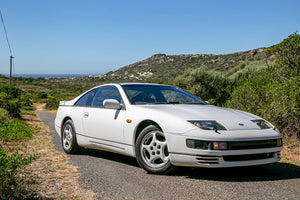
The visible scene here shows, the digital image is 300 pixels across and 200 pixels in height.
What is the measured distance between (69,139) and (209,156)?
11.6 feet

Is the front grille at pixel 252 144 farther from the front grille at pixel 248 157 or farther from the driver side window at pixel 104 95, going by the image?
the driver side window at pixel 104 95

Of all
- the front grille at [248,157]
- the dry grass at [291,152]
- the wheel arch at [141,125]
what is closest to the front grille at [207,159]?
the front grille at [248,157]

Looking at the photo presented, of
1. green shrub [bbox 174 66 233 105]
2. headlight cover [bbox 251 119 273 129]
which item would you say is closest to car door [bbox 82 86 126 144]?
headlight cover [bbox 251 119 273 129]

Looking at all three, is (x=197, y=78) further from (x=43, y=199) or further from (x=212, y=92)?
(x=43, y=199)

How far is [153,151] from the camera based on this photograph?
4.77m

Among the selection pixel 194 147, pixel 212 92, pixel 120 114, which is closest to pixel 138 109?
pixel 120 114

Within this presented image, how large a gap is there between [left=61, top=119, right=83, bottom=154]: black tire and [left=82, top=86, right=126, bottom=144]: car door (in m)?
0.53

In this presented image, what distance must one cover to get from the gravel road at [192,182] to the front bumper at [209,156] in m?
0.24

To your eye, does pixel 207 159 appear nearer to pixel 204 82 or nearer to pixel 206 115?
pixel 206 115

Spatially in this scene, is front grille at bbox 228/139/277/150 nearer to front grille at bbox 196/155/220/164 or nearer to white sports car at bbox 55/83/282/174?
white sports car at bbox 55/83/282/174

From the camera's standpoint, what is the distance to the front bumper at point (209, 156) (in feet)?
14.1

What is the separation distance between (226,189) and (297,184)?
104 cm

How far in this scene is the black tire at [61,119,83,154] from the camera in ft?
21.9

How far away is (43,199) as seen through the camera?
11.5ft
